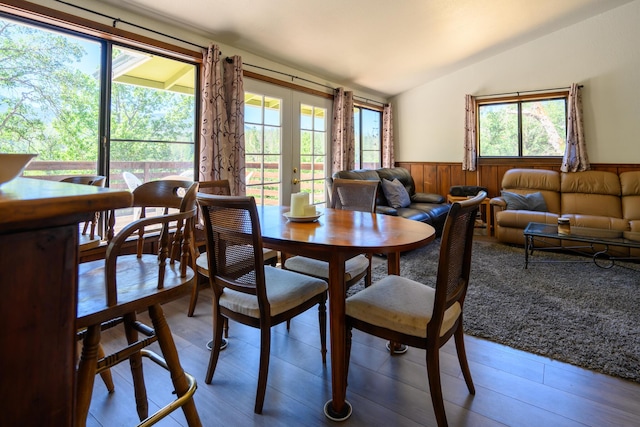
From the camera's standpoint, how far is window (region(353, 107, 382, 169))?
573 cm

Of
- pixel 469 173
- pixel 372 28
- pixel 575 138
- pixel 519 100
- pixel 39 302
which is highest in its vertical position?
pixel 372 28

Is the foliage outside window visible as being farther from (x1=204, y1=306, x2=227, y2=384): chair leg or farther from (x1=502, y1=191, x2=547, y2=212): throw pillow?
(x1=502, y1=191, x2=547, y2=212): throw pillow

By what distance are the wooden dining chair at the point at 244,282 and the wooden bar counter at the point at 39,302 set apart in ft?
3.08

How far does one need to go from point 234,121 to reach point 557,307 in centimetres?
312

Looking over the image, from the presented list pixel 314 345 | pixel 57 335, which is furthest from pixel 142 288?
pixel 314 345

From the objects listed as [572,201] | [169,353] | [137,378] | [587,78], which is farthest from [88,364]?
[587,78]

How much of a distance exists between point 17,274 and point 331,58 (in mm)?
4181

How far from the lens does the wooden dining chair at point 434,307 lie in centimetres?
133

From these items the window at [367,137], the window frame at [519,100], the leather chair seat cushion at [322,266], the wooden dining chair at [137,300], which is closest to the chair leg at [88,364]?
the wooden dining chair at [137,300]

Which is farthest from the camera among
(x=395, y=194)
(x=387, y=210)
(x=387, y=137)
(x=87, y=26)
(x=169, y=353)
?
(x=387, y=137)

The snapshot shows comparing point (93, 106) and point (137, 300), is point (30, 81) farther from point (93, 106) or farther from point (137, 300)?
point (137, 300)

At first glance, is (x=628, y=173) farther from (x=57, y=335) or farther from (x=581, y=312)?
(x=57, y=335)

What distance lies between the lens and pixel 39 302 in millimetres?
471

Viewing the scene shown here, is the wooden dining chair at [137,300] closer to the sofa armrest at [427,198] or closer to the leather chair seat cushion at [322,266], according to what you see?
the leather chair seat cushion at [322,266]
